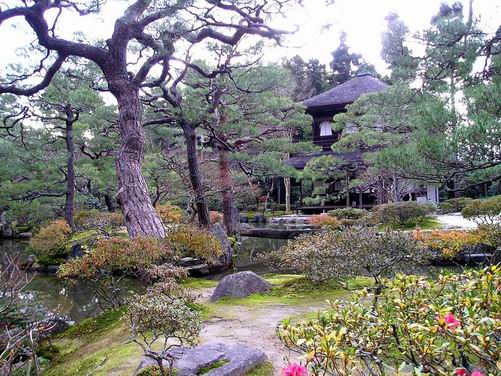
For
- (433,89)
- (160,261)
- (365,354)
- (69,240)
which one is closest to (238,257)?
(69,240)

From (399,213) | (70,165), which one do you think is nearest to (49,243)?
(70,165)

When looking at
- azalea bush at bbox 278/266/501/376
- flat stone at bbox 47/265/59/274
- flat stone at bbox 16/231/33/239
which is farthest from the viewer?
flat stone at bbox 16/231/33/239

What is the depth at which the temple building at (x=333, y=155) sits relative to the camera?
68.9 ft

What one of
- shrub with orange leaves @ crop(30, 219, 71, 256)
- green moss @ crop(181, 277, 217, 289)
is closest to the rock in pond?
green moss @ crop(181, 277, 217, 289)

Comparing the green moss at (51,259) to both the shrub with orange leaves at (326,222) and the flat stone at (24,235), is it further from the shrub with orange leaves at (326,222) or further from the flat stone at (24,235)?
the flat stone at (24,235)

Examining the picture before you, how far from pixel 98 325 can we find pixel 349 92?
2087 cm

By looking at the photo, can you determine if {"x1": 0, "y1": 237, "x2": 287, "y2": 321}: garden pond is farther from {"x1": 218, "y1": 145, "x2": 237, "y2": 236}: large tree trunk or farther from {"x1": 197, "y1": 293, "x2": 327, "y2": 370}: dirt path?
{"x1": 197, "y1": 293, "x2": 327, "y2": 370}: dirt path

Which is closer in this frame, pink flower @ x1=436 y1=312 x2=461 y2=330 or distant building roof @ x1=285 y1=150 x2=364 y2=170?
pink flower @ x1=436 y1=312 x2=461 y2=330

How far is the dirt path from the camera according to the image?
3.96m

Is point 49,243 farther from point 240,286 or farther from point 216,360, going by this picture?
point 216,360

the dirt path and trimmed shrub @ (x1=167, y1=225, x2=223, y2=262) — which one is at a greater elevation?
trimmed shrub @ (x1=167, y1=225, x2=223, y2=262)

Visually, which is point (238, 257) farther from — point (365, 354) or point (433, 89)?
point (365, 354)

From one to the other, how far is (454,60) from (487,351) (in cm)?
525

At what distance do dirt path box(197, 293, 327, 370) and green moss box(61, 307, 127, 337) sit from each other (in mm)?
1275
